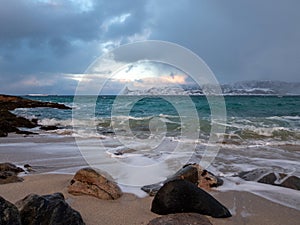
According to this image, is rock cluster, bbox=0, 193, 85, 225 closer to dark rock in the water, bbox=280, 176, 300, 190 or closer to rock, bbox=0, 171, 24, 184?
rock, bbox=0, 171, 24, 184

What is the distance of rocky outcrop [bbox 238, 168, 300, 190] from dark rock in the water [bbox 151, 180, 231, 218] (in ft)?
6.46

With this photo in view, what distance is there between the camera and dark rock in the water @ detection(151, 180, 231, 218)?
3.29 metres

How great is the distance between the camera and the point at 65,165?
6316 millimetres

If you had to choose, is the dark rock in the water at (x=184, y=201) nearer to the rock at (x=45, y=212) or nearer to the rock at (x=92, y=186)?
the rock at (x=92, y=186)

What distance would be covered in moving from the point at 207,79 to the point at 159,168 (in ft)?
7.48

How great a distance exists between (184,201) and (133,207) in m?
0.72

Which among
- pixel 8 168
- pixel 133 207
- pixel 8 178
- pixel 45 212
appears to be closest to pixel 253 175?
pixel 133 207

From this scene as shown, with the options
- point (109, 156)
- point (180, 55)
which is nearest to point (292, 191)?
point (180, 55)

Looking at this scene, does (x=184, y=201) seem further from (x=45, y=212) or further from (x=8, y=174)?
(x=8, y=174)

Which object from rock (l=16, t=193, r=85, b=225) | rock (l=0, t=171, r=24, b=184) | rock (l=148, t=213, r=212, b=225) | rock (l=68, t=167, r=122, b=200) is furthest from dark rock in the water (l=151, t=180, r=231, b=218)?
rock (l=0, t=171, r=24, b=184)

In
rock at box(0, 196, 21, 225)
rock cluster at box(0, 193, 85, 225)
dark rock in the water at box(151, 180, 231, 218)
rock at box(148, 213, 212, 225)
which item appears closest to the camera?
rock at box(0, 196, 21, 225)

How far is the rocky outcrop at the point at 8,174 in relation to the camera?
15.1 ft

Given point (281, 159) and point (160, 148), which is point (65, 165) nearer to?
point (160, 148)

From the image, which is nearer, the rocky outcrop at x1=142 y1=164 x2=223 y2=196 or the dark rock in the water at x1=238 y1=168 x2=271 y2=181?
the rocky outcrop at x1=142 y1=164 x2=223 y2=196
